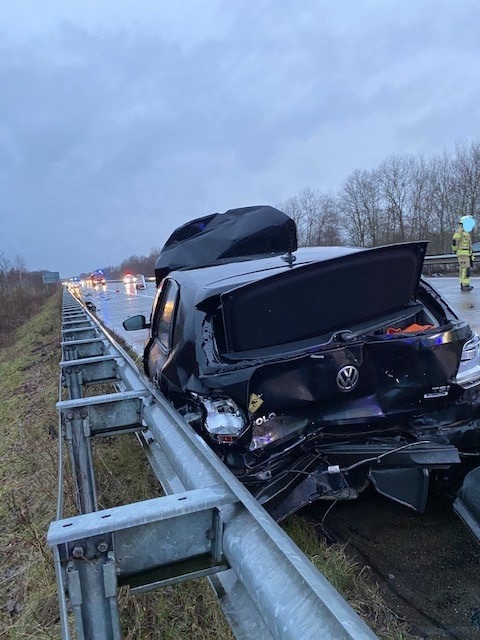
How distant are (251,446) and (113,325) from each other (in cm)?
1461

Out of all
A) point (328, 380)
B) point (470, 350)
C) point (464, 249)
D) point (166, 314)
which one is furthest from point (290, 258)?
point (464, 249)

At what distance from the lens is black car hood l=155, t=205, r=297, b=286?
221 inches

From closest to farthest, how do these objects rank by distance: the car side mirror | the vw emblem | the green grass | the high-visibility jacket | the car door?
the green grass, the vw emblem, the car door, the car side mirror, the high-visibility jacket

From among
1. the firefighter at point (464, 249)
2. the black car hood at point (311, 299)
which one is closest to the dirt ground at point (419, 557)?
the black car hood at point (311, 299)

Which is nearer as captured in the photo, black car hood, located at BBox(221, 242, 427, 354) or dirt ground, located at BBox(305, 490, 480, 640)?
dirt ground, located at BBox(305, 490, 480, 640)

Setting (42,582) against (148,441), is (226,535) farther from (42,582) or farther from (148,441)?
(42,582)

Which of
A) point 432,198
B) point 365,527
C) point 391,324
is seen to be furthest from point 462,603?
point 432,198

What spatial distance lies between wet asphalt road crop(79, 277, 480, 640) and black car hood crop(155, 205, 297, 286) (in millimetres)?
2844

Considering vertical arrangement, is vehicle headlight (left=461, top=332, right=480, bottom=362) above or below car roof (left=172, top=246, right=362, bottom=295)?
below

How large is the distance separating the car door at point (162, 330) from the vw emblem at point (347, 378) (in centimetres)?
146

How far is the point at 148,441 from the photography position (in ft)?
11.2

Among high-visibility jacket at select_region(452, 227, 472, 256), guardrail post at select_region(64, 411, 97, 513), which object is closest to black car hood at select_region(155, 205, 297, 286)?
guardrail post at select_region(64, 411, 97, 513)

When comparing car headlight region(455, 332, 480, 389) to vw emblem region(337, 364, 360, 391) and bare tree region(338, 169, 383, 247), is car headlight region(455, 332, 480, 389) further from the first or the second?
bare tree region(338, 169, 383, 247)

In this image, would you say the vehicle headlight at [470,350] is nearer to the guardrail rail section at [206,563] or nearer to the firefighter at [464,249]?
the guardrail rail section at [206,563]
